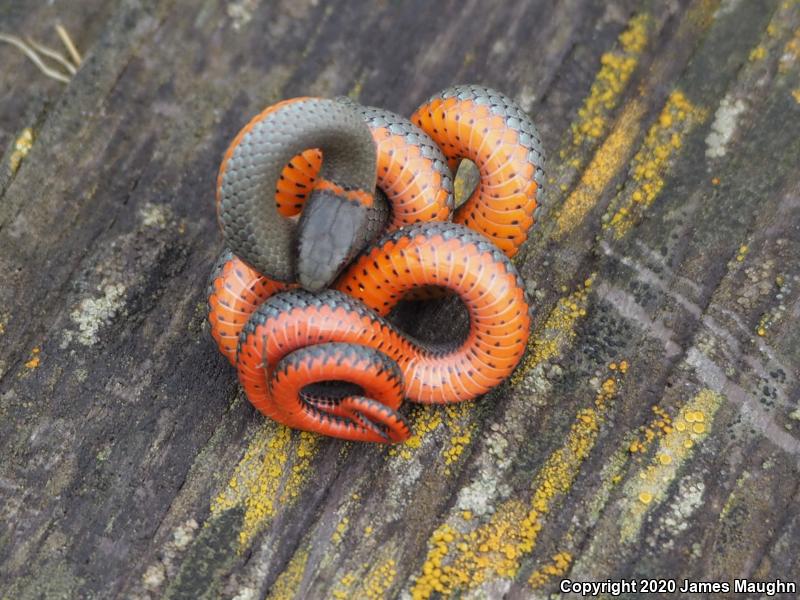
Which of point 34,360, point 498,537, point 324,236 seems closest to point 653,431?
point 498,537

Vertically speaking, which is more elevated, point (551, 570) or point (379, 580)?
point (551, 570)

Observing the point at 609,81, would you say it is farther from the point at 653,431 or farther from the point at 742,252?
the point at 653,431

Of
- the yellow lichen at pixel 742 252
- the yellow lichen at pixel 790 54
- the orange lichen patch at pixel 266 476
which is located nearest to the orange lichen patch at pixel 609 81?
the yellow lichen at pixel 790 54

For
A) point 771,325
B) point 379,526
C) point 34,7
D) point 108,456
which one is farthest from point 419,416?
point 34,7

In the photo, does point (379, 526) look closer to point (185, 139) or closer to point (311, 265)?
point (311, 265)

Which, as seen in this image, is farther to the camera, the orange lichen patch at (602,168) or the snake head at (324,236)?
the orange lichen patch at (602,168)

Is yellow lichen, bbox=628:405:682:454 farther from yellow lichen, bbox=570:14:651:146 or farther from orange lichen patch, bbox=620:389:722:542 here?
yellow lichen, bbox=570:14:651:146

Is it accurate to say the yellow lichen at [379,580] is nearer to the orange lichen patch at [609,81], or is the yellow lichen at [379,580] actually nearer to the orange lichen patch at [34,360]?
the orange lichen patch at [34,360]
